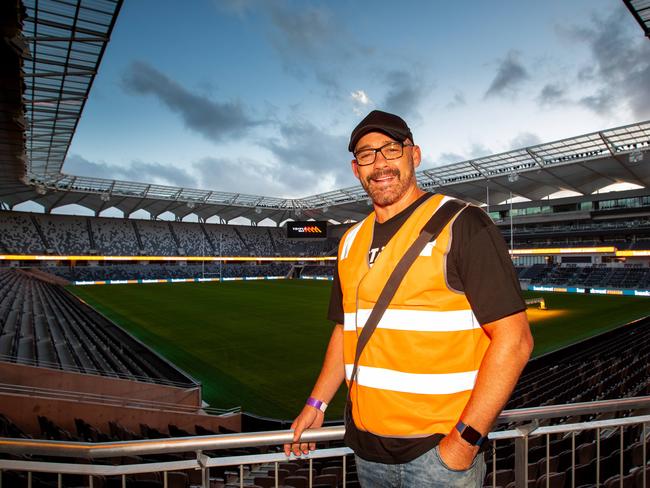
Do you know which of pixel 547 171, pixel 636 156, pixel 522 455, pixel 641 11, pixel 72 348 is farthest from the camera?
pixel 547 171

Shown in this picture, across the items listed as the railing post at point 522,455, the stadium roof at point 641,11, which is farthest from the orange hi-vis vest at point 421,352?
the stadium roof at point 641,11

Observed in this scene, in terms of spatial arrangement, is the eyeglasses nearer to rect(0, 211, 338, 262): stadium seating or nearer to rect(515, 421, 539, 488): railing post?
rect(515, 421, 539, 488): railing post

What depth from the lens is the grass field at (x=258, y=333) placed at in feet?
38.1

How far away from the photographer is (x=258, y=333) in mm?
19250

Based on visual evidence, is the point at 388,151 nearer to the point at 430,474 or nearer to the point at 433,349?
the point at 433,349

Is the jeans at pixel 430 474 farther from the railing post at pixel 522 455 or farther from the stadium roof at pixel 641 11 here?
the stadium roof at pixel 641 11

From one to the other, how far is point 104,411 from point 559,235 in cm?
5683

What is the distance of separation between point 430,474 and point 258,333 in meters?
18.3

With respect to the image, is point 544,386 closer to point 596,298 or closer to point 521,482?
point 521,482

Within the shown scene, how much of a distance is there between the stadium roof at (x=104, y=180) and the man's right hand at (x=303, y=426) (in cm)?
1261

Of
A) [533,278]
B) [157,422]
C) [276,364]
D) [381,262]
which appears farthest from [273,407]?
[533,278]

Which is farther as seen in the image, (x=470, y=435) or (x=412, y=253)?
(x=412, y=253)

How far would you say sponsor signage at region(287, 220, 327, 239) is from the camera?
65.1m

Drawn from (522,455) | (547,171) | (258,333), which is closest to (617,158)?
(547,171)
